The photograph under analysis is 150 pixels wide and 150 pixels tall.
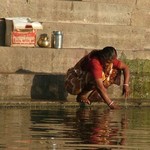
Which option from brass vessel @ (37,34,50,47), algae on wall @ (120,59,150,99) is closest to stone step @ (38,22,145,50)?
brass vessel @ (37,34,50,47)

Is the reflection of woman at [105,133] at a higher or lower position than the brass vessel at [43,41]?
lower

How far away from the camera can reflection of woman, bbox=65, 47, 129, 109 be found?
48.0ft

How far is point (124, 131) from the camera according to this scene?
11492mm

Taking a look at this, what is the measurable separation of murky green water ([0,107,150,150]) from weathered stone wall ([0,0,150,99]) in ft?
3.55

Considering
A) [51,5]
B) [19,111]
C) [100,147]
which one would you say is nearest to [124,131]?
[100,147]

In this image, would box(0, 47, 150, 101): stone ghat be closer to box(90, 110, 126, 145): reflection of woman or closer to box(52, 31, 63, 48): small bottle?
A: box(52, 31, 63, 48): small bottle

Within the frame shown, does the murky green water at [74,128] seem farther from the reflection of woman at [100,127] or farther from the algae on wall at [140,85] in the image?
the algae on wall at [140,85]

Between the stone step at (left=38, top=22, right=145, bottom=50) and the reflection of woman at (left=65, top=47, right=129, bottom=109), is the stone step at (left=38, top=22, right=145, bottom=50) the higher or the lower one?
the higher one

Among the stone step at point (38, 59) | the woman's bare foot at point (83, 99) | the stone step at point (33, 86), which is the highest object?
the stone step at point (38, 59)

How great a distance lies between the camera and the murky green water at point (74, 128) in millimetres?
9805

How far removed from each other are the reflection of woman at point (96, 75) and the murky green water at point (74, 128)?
0.32 metres

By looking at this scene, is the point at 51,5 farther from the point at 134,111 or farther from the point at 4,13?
the point at 134,111

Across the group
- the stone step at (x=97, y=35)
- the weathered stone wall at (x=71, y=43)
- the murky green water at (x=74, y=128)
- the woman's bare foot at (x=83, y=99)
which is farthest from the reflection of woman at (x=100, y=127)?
the stone step at (x=97, y=35)

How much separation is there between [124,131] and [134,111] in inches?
133
